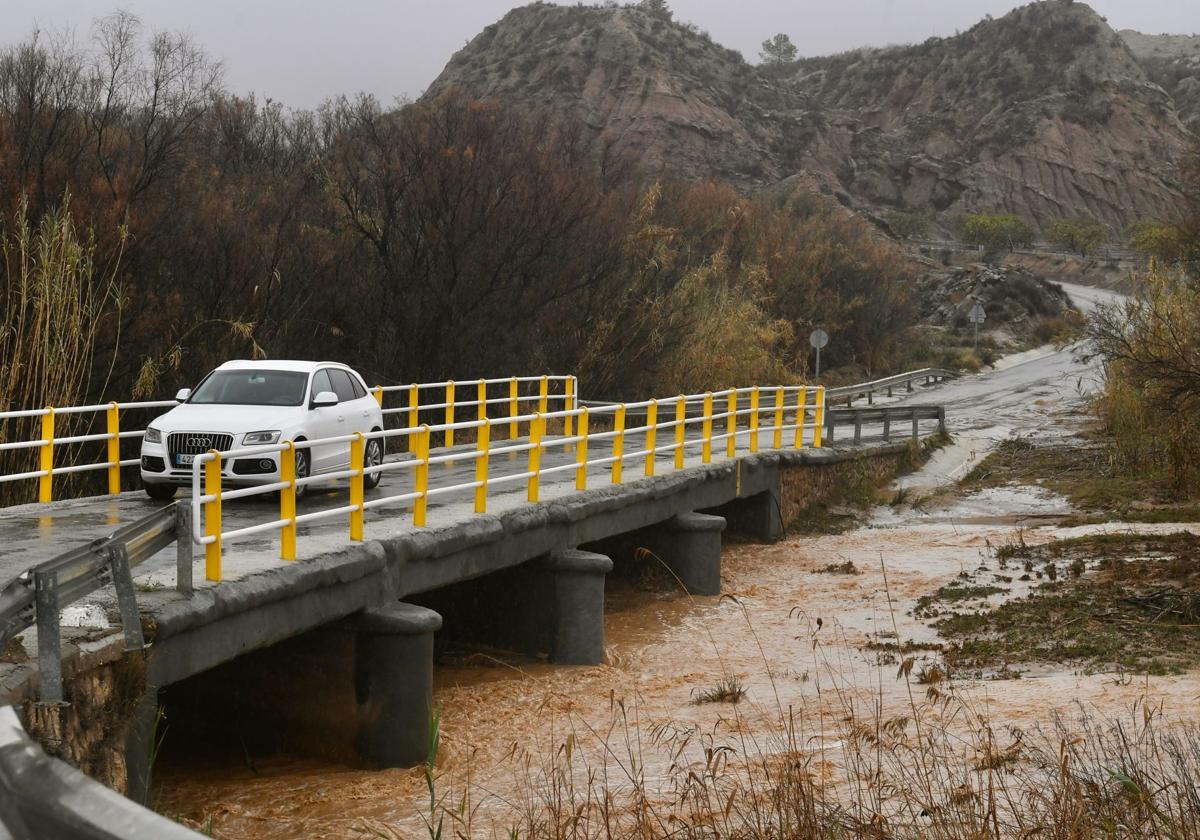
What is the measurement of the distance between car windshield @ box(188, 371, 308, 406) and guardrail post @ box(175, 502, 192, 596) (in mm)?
5628

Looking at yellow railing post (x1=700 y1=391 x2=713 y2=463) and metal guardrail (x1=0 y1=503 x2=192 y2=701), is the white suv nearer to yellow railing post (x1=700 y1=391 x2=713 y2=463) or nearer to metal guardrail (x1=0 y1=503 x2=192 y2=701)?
metal guardrail (x1=0 y1=503 x2=192 y2=701)

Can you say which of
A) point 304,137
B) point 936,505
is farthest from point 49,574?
point 304,137

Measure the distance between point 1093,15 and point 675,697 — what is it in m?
148

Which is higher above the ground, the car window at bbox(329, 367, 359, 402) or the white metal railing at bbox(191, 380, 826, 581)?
the car window at bbox(329, 367, 359, 402)

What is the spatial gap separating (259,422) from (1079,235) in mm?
101499

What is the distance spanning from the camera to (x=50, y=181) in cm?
2178

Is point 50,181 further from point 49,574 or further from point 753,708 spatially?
point 49,574

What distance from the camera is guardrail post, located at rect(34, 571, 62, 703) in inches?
272

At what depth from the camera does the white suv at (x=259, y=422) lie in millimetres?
13906

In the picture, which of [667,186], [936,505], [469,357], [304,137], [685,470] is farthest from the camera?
[667,186]

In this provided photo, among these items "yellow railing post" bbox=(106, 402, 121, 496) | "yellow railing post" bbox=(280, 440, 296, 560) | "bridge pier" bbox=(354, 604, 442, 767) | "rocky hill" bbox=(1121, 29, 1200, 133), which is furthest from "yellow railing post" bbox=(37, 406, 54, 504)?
"rocky hill" bbox=(1121, 29, 1200, 133)

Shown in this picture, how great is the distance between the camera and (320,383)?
611 inches

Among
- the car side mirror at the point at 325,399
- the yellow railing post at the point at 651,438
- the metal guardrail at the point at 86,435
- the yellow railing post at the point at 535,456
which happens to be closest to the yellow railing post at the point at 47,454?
the metal guardrail at the point at 86,435

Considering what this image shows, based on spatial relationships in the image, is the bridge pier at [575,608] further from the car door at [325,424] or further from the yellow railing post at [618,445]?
the car door at [325,424]
